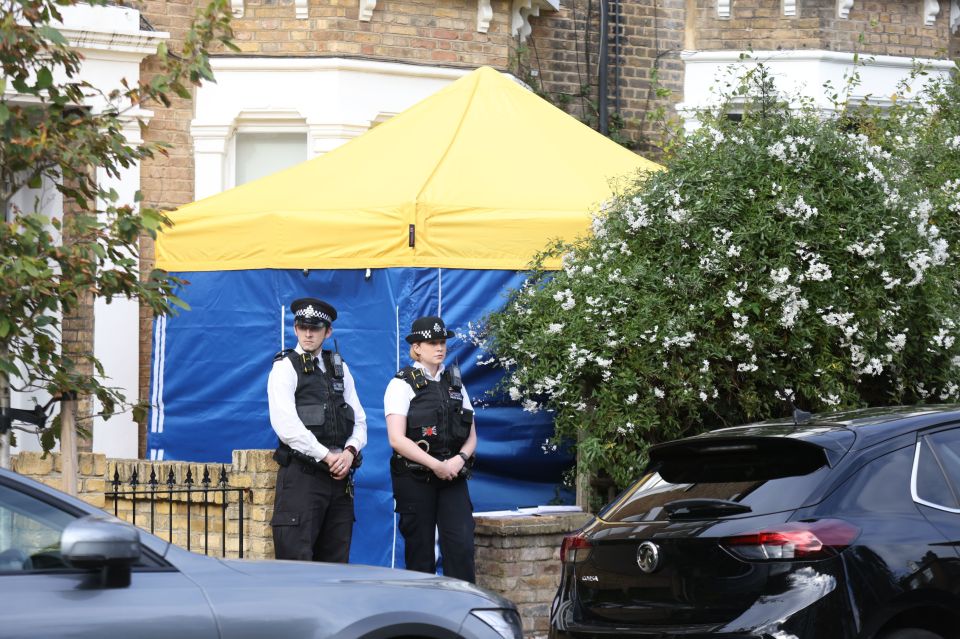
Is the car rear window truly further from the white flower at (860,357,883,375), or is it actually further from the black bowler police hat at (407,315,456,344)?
the white flower at (860,357,883,375)

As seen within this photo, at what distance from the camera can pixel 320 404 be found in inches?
318

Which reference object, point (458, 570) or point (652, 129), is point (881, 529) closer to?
point (458, 570)

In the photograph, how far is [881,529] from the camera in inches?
217

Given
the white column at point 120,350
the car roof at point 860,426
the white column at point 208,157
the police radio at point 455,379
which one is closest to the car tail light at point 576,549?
the car roof at point 860,426

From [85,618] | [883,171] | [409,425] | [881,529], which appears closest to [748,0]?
[883,171]

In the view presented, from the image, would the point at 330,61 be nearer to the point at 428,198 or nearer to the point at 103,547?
the point at 428,198

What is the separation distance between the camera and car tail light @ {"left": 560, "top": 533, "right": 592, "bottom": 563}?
6.22 m

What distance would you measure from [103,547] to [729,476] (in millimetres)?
2954

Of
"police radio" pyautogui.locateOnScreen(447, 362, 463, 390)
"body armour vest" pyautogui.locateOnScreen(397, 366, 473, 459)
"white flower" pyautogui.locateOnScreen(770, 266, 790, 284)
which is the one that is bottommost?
"body armour vest" pyautogui.locateOnScreen(397, 366, 473, 459)

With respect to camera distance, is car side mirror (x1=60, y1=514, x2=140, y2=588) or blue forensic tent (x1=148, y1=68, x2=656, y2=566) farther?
blue forensic tent (x1=148, y1=68, x2=656, y2=566)

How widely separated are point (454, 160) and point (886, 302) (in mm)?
3307

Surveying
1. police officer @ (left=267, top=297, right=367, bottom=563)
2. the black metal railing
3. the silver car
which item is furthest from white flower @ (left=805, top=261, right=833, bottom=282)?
the silver car

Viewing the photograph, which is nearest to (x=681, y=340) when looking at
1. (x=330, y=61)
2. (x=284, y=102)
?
(x=330, y=61)

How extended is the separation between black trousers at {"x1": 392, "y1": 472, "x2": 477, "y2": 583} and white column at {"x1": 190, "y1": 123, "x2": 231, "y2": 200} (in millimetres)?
5750
